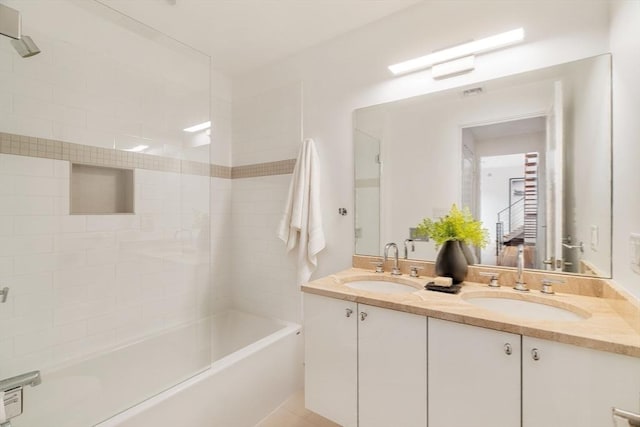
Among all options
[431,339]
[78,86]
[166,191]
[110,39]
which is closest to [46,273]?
[166,191]

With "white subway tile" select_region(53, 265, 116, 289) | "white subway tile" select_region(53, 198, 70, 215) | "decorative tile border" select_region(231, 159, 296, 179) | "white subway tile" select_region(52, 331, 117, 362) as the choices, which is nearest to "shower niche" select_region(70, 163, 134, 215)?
"white subway tile" select_region(53, 198, 70, 215)

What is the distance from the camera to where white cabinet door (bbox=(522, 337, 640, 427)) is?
2.79ft

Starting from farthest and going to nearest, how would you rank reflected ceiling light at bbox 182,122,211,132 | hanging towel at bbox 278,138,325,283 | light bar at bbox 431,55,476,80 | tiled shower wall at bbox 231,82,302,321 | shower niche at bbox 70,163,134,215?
tiled shower wall at bbox 231,82,302,321 → reflected ceiling light at bbox 182,122,211,132 → hanging towel at bbox 278,138,325,283 → shower niche at bbox 70,163,134,215 → light bar at bbox 431,55,476,80

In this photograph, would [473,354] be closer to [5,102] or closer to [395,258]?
[395,258]

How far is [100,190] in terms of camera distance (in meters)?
1.82

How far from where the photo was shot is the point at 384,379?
1.29 m

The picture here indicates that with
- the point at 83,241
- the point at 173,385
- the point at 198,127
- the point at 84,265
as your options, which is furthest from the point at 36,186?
the point at 173,385

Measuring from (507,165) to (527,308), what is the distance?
71 cm

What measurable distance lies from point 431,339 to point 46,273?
2.00 metres

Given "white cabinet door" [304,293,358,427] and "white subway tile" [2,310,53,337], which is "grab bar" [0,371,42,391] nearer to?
"white subway tile" [2,310,53,337]

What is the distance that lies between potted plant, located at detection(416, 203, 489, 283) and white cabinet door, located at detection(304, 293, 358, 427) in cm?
55

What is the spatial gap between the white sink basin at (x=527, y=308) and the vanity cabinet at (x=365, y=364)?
388 millimetres

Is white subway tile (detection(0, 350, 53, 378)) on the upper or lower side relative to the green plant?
lower

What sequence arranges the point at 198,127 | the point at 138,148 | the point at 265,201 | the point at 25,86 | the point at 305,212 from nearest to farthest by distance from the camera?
1. the point at 25,86
2. the point at 138,148
3. the point at 305,212
4. the point at 198,127
5. the point at 265,201
